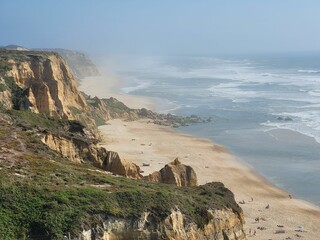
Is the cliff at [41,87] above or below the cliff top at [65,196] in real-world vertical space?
above

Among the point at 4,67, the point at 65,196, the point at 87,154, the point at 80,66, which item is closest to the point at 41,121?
the point at 87,154

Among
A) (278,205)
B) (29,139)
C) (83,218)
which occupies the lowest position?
(278,205)

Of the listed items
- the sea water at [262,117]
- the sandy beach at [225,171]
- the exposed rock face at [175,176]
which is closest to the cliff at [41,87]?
the sandy beach at [225,171]

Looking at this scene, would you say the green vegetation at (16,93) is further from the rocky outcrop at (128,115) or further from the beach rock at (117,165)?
the rocky outcrop at (128,115)

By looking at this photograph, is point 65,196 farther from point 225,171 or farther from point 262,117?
point 262,117

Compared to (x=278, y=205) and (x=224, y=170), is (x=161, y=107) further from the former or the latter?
(x=278, y=205)

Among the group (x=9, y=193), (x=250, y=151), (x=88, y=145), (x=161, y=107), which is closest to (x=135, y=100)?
(x=161, y=107)

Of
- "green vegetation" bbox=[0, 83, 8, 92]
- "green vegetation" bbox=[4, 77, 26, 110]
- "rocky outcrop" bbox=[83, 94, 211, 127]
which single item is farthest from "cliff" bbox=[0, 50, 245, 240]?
"rocky outcrop" bbox=[83, 94, 211, 127]

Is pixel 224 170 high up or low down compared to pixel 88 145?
down
